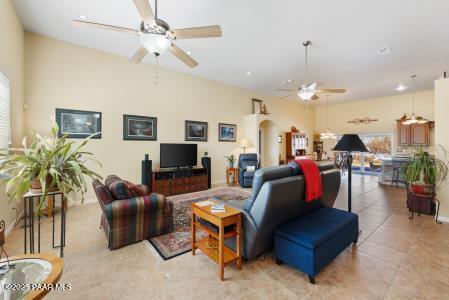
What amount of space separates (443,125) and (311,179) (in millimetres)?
3127

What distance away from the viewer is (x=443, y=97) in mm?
3457

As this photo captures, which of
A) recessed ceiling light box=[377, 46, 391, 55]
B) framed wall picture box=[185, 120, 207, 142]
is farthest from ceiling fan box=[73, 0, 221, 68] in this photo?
recessed ceiling light box=[377, 46, 391, 55]

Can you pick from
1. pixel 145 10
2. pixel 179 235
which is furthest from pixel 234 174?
pixel 145 10

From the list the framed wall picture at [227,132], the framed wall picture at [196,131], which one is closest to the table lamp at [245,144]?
the framed wall picture at [227,132]

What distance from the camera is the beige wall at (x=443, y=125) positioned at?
3414 millimetres

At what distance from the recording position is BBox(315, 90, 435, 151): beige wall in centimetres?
717

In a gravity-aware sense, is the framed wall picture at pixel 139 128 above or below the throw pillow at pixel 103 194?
above

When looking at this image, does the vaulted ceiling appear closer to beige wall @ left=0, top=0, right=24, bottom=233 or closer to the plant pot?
beige wall @ left=0, top=0, right=24, bottom=233

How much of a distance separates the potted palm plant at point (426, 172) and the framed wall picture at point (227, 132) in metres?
4.58

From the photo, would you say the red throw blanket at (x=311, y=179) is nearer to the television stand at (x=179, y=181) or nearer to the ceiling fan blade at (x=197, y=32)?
the ceiling fan blade at (x=197, y=32)

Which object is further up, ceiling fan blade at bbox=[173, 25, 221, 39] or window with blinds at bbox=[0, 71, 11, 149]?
ceiling fan blade at bbox=[173, 25, 221, 39]

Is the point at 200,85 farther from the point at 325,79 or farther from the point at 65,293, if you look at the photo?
the point at 65,293

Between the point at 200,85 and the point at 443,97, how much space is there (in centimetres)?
537

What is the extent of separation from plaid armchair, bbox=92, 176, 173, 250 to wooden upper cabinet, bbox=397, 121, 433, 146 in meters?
8.71
